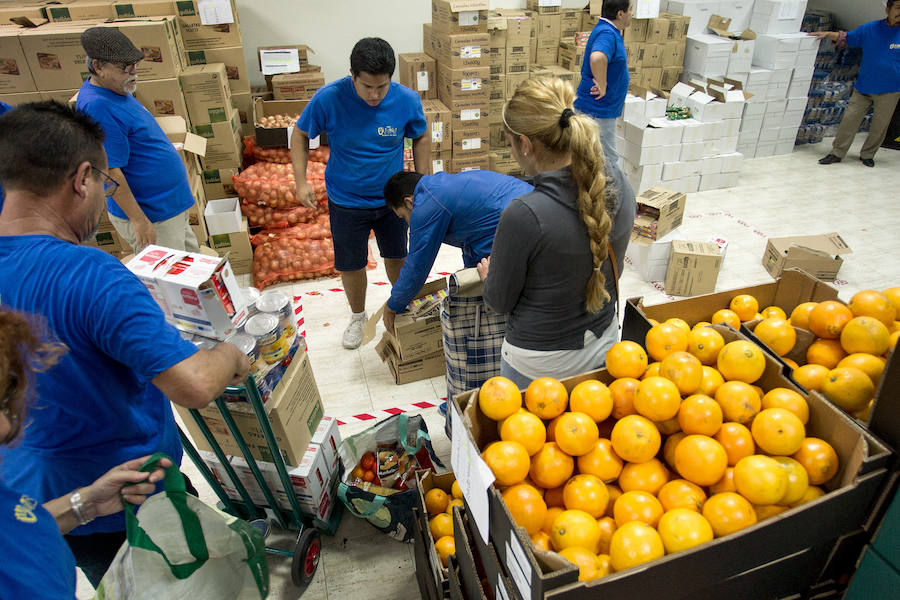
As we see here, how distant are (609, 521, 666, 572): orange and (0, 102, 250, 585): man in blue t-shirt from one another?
1092 mm

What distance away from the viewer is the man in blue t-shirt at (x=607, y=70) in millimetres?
4410

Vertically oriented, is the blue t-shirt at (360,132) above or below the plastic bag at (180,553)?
above

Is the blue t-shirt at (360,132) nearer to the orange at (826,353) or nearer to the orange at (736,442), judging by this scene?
the orange at (826,353)

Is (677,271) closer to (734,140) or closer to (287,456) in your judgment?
(734,140)

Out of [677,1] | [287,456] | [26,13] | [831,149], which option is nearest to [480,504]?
[287,456]

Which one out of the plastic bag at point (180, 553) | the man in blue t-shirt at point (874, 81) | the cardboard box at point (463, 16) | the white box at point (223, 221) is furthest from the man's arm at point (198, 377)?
the man in blue t-shirt at point (874, 81)

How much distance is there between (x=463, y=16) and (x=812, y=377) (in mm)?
4790

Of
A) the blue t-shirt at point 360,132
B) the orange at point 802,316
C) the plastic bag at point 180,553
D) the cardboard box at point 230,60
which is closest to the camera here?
the plastic bag at point 180,553

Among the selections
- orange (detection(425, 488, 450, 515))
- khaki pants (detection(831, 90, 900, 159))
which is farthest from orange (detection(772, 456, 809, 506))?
khaki pants (detection(831, 90, 900, 159))

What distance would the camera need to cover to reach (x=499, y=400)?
1.31 m

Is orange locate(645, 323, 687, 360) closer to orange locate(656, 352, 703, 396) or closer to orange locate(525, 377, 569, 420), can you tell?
orange locate(656, 352, 703, 396)

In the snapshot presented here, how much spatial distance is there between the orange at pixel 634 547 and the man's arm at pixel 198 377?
42.7 inches

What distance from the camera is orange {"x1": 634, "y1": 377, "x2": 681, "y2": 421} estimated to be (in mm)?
1240

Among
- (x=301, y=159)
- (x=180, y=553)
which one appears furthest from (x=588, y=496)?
(x=301, y=159)
